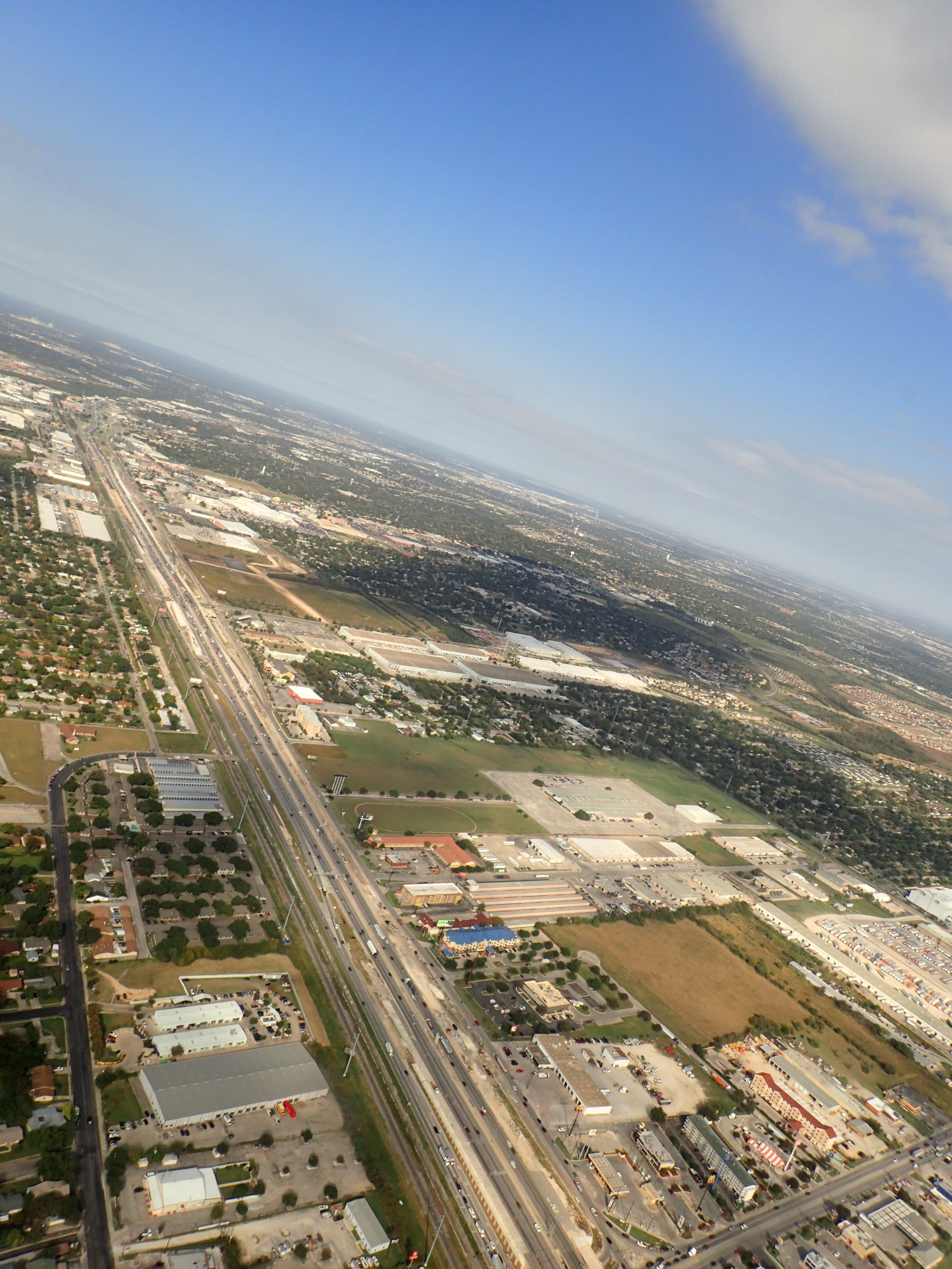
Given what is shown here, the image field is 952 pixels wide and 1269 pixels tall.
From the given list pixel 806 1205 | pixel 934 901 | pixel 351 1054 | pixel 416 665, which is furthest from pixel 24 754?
pixel 934 901

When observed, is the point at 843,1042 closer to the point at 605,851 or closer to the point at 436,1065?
the point at 605,851

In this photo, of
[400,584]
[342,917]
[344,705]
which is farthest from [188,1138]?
[400,584]

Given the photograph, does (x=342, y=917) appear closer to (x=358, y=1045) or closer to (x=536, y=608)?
(x=358, y=1045)

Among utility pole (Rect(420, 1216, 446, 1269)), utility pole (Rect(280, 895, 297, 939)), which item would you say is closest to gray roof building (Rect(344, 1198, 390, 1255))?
utility pole (Rect(420, 1216, 446, 1269))

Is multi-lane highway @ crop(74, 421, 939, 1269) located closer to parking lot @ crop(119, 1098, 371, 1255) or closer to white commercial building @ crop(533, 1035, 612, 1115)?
white commercial building @ crop(533, 1035, 612, 1115)

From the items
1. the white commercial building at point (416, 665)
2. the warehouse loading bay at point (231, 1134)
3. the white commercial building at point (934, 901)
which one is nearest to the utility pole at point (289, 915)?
the warehouse loading bay at point (231, 1134)

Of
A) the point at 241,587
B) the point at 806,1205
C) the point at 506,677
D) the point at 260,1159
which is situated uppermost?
the point at 506,677

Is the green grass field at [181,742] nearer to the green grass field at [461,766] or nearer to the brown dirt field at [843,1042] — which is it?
the green grass field at [461,766]
